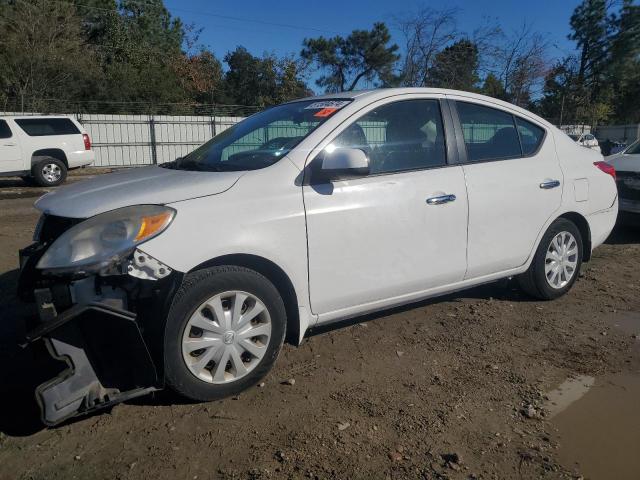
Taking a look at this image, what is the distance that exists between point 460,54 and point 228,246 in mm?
22405

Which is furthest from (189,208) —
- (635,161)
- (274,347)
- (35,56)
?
(35,56)

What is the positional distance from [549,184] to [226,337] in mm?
2931

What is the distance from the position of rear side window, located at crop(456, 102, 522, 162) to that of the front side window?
0.27 meters

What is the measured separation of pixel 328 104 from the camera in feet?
12.0

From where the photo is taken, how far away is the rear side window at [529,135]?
4344mm

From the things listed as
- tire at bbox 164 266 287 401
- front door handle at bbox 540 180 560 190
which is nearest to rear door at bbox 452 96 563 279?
front door handle at bbox 540 180 560 190

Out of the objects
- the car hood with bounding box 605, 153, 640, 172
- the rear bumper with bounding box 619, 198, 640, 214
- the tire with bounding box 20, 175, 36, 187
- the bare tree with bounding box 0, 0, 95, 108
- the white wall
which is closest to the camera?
the rear bumper with bounding box 619, 198, 640, 214

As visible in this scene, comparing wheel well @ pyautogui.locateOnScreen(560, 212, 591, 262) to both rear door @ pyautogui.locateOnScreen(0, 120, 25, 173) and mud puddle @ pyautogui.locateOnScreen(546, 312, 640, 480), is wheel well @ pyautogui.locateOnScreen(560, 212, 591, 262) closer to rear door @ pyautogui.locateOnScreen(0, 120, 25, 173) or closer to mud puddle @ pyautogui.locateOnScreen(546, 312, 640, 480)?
mud puddle @ pyautogui.locateOnScreen(546, 312, 640, 480)

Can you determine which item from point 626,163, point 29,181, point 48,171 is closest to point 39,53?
point 29,181

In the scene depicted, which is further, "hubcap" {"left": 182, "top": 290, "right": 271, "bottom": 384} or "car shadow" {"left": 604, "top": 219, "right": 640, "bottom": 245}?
"car shadow" {"left": 604, "top": 219, "right": 640, "bottom": 245}

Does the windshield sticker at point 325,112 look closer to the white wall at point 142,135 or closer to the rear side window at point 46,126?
the rear side window at point 46,126

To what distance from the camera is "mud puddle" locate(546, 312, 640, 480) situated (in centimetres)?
245

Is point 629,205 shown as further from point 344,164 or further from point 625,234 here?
point 344,164

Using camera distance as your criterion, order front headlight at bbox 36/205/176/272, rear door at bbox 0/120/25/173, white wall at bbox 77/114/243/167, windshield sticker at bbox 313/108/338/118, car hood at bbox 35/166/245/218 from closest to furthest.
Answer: front headlight at bbox 36/205/176/272 < car hood at bbox 35/166/245/218 < windshield sticker at bbox 313/108/338/118 < rear door at bbox 0/120/25/173 < white wall at bbox 77/114/243/167
